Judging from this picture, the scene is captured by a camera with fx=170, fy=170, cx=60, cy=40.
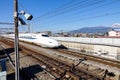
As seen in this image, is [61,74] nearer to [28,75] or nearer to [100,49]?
[28,75]

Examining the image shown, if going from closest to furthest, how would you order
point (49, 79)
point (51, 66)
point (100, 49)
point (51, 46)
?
point (49, 79)
point (51, 66)
point (100, 49)
point (51, 46)

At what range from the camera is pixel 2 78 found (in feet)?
23.4

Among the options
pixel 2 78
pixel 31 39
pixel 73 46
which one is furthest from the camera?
pixel 31 39

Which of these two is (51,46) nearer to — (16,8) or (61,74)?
(61,74)

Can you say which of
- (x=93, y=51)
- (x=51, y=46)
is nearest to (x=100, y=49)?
(x=93, y=51)

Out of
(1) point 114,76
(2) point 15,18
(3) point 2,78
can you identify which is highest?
(2) point 15,18

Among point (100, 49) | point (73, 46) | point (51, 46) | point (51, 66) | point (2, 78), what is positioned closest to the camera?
point (2, 78)

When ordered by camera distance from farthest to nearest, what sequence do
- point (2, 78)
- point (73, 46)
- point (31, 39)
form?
point (31, 39) → point (73, 46) → point (2, 78)

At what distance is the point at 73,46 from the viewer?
3073cm

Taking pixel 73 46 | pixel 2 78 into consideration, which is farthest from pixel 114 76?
pixel 73 46

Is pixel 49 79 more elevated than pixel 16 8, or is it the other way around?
pixel 16 8

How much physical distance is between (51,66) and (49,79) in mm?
3196

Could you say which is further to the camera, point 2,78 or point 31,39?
point 31,39

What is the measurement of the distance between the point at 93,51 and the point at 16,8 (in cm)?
1894
